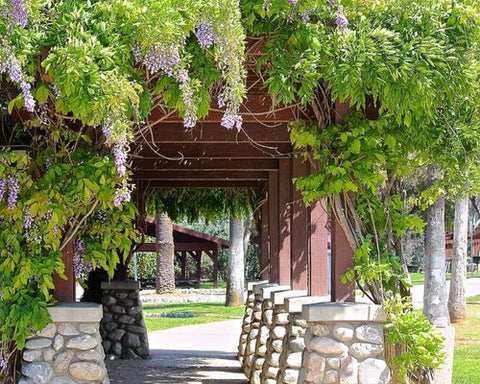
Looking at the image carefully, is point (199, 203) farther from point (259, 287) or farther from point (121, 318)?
point (259, 287)

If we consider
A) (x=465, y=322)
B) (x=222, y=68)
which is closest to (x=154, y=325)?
(x=465, y=322)

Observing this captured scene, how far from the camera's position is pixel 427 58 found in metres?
5.12

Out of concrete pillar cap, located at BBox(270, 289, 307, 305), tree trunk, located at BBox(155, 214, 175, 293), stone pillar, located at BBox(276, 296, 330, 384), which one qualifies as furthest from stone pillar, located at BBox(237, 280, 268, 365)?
tree trunk, located at BBox(155, 214, 175, 293)

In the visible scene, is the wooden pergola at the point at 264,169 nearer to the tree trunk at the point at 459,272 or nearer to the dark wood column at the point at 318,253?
the dark wood column at the point at 318,253

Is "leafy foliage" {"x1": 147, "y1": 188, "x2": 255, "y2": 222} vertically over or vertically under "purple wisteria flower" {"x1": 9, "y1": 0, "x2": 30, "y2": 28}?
under

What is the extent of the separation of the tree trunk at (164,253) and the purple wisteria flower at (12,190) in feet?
60.7

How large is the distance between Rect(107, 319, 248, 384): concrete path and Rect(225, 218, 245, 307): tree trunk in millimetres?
4890

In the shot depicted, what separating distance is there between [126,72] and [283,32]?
1.03 metres

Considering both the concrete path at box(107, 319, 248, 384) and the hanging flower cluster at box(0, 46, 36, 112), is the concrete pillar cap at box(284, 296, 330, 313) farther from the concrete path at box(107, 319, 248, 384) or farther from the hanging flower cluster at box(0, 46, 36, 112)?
the hanging flower cluster at box(0, 46, 36, 112)

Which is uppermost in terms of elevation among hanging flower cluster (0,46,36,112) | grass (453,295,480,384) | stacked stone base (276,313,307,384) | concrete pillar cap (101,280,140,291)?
hanging flower cluster (0,46,36,112)

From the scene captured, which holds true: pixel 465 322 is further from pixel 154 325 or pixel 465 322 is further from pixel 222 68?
pixel 222 68

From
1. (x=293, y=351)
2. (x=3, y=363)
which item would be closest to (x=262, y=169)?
(x=293, y=351)

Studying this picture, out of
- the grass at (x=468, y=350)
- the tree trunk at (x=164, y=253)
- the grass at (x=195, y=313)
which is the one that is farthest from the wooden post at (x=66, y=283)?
the tree trunk at (x=164, y=253)

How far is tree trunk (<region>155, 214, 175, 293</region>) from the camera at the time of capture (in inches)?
989
